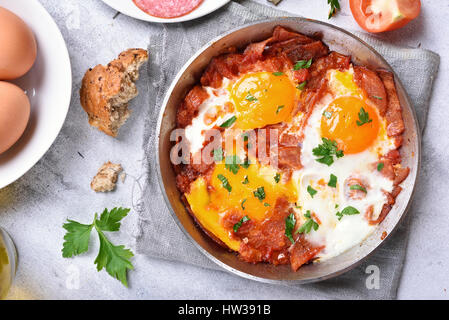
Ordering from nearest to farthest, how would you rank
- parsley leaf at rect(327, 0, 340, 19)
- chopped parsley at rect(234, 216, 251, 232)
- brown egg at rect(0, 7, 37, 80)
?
brown egg at rect(0, 7, 37, 80) < chopped parsley at rect(234, 216, 251, 232) < parsley leaf at rect(327, 0, 340, 19)

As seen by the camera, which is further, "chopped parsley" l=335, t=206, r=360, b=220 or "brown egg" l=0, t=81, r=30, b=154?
"chopped parsley" l=335, t=206, r=360, b=220

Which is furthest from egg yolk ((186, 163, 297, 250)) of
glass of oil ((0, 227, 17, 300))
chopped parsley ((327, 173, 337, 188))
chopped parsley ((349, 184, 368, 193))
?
glass of oil ((0, 227, 17, 300))

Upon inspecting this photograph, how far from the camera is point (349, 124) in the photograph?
3.25 m

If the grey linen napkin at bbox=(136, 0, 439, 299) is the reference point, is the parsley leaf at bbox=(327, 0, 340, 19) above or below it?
above

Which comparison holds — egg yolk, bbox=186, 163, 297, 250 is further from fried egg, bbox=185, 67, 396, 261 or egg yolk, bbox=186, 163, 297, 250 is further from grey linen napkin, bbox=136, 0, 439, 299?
grey linen napkin, bbox=136, 0, 439, 299

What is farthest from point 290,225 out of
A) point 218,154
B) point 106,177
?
point 106,177

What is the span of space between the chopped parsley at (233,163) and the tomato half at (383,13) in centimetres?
148

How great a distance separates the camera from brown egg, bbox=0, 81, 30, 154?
10.2 feet

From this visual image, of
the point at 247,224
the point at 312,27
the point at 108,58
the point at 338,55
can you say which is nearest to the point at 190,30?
the point at 108,58

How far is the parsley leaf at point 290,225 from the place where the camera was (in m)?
3.34

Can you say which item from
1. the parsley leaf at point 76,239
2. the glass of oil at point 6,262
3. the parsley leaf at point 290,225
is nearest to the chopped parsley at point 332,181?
the parsley leaf at point 290,225

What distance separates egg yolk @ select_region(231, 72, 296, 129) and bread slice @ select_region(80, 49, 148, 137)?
0.86m

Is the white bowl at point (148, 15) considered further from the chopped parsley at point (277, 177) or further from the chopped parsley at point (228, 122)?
the chopped parsley at point (277, 177)

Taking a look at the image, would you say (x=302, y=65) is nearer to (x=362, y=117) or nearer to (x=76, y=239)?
(x=362, y=117)
